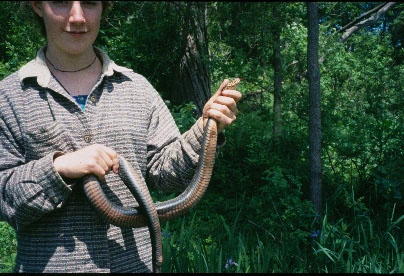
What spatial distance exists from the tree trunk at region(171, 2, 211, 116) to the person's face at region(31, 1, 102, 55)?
3444 mm

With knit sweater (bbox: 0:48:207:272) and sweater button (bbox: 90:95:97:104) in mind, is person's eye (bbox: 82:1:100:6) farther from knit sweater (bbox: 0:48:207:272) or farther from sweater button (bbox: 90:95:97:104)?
sweater button (bbox: 90:95:97:104)

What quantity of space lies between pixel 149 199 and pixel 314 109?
2.81 meters

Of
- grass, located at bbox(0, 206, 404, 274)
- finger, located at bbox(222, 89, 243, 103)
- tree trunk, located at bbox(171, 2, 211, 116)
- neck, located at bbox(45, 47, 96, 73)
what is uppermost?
tree trunk, located at bbox(171, 2, 211, 116)

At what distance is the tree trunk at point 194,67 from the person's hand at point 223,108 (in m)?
3.40

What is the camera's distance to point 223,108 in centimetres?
175

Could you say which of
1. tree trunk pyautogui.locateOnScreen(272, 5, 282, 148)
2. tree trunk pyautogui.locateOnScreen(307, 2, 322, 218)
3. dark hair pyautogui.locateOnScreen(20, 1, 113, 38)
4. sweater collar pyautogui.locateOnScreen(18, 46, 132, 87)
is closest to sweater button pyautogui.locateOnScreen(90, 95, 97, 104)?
sweater collar pyautogui.locateOnScreen(18, 46, 132, 87)

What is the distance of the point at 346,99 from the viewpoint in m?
5.86

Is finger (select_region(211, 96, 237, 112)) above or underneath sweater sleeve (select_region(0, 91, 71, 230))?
above

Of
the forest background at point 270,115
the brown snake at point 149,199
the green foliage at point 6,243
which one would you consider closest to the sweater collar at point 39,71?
the brown snake at point 149,199

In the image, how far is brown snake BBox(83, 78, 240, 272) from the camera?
62.6 inches

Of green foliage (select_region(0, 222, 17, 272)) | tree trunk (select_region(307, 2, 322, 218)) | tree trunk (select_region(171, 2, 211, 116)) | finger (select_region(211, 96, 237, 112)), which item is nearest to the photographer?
finger (select_region(211, 96, 237, 112))

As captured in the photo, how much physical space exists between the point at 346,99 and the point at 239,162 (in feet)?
5.20

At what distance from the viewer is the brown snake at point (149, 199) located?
5.22 ft

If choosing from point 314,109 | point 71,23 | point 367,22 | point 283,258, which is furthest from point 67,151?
point 367,22
